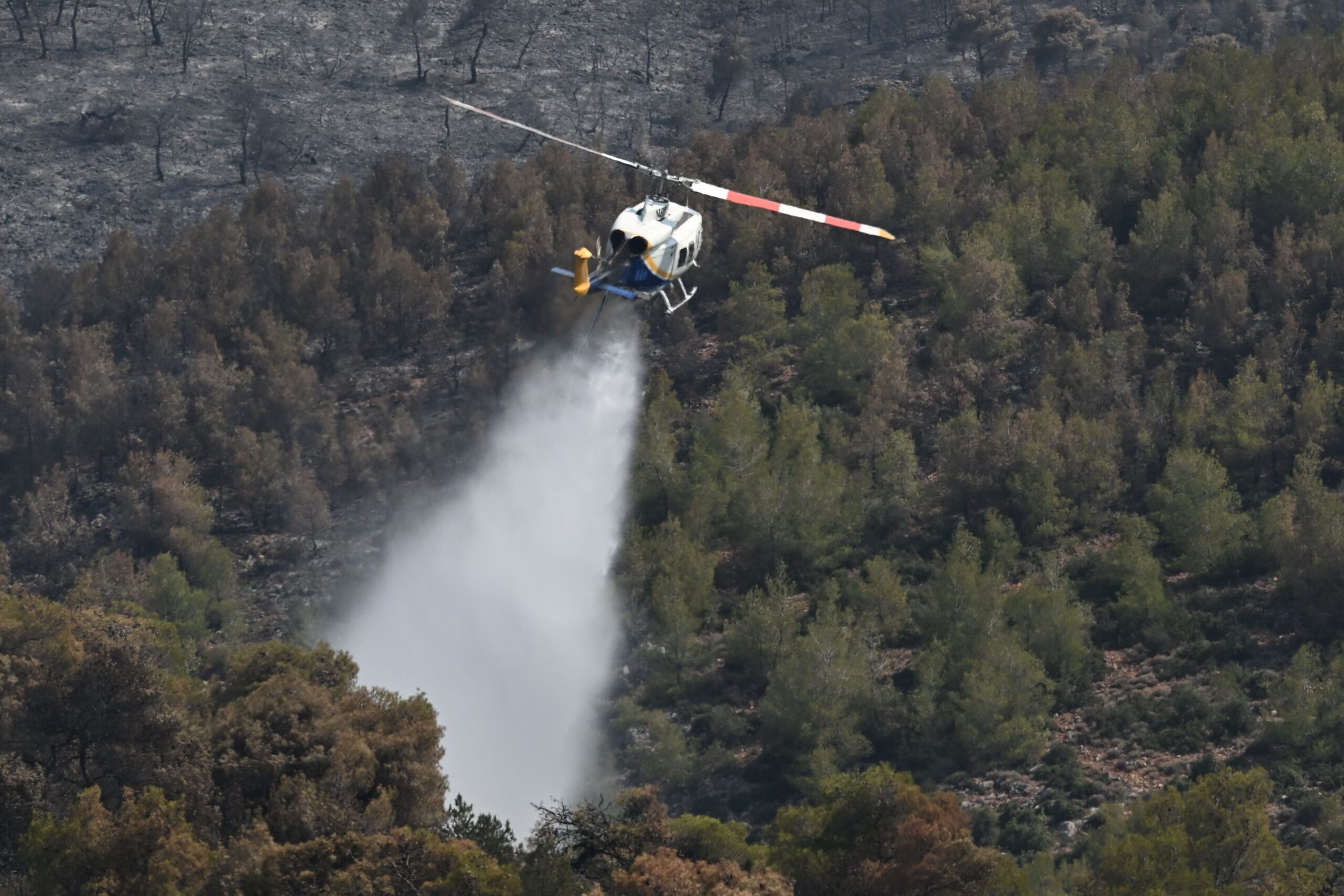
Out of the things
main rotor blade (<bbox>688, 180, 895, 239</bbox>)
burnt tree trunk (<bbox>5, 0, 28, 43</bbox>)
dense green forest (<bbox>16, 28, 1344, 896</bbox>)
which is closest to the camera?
dense green forest (<bbox>16, 28, 1344, 896</bbox>)

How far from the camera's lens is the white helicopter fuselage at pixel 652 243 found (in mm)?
56312

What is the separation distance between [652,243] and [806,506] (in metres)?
25.2

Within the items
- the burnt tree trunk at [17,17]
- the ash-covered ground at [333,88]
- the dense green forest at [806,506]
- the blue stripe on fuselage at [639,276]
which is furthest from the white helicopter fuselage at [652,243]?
the burnt tree trunk at [17,17]

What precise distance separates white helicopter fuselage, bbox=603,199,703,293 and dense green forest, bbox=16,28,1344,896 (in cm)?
1440

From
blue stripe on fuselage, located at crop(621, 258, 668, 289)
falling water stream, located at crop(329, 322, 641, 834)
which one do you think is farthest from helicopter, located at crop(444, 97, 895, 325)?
falling water stream, located at crop(329, 322, 641, 834)

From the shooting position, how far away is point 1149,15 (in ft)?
432

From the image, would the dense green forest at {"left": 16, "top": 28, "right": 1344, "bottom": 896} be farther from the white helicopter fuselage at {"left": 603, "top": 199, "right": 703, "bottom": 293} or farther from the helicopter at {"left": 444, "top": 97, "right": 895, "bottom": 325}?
the white helicopter fuselage at {"left": 603, "top": 199, "right": 703, "bottom": 293}

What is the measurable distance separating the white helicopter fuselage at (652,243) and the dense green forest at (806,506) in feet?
47.2

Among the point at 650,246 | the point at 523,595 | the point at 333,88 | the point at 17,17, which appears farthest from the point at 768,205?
the point at 17,17

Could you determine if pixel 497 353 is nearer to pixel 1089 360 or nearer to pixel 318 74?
pixel 1089 360

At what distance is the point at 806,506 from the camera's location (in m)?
79.5

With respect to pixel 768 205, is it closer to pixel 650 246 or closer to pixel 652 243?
pixel 652 243

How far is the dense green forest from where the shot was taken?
2030 inches

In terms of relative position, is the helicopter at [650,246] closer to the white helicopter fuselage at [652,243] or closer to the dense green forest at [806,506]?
the white helicopter fuselage at [652,243]
